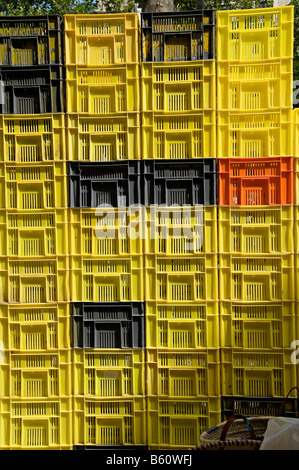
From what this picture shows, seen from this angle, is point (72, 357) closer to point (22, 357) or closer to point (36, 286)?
point (22, 357)

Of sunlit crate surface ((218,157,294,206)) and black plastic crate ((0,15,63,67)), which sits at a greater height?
black plastic crate ((0,15,63,67))

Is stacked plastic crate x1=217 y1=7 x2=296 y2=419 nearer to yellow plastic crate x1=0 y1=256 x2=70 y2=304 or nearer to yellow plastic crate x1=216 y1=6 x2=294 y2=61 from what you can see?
yellow plastic crate x1=216 y1=6 x2=294 y2=61

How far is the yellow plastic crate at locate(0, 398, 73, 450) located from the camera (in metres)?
3.54

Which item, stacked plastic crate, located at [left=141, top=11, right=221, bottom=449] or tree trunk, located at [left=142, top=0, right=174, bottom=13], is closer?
stacked plastic crate, located at [left=141, top=11, right=221, bottom=449]

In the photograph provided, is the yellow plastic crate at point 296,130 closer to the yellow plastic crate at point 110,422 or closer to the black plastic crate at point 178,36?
the black plastic crate at point 178,36

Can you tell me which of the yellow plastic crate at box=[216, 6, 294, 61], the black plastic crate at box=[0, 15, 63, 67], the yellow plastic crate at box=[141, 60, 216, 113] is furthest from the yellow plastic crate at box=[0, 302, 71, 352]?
the yellow plastic crate at box=[216, 6, 294, 61]

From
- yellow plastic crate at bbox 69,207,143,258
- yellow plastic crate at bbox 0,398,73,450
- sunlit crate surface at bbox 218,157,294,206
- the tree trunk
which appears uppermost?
the tree trunk

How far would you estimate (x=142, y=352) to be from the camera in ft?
11.6

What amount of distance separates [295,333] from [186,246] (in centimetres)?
107

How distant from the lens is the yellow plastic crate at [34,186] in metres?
3.59

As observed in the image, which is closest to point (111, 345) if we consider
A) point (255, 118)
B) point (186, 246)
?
point (186, 246)

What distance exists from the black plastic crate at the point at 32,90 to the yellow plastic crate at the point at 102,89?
8 centimetres

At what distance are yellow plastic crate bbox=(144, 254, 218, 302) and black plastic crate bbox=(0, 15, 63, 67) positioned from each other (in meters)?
1.80

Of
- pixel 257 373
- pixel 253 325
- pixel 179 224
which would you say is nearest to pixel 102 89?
pixel 179 224
